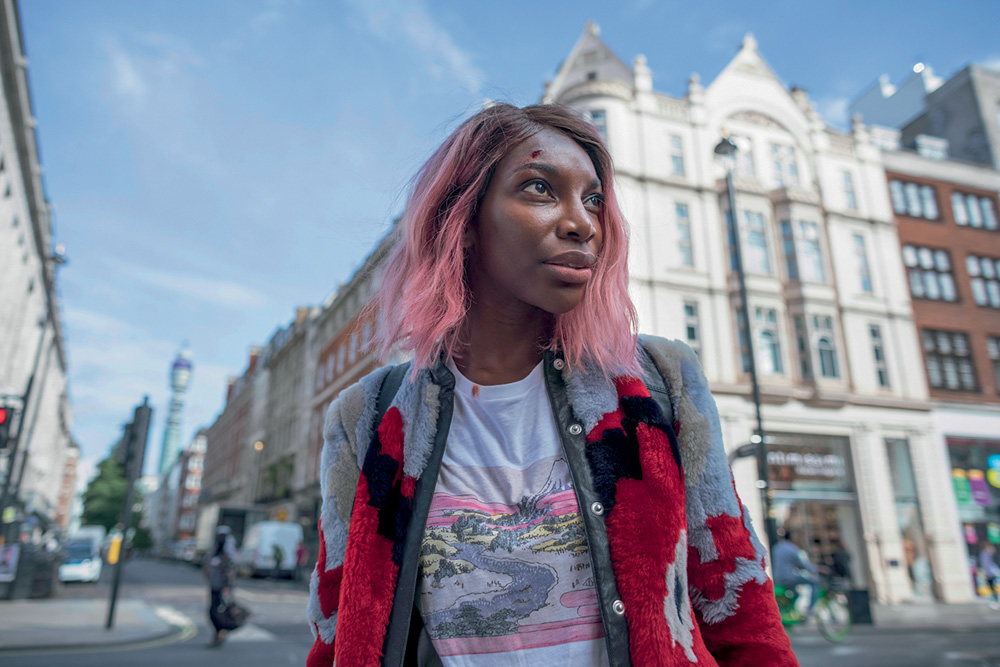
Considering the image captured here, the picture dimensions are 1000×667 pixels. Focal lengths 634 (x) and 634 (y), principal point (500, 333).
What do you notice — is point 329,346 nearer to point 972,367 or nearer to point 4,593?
point 4,593

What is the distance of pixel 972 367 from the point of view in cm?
2334

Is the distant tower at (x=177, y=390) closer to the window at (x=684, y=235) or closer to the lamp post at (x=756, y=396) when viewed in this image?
the window at (x=684, y=235)

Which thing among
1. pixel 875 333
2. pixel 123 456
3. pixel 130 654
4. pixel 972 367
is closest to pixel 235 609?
pixel 130 654

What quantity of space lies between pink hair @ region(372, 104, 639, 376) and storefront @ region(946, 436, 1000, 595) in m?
24.3

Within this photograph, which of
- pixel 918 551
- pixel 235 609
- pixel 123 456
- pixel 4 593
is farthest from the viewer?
pixel 918 551

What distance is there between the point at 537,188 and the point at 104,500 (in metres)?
77.3

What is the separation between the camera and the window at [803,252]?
22047 millimetres

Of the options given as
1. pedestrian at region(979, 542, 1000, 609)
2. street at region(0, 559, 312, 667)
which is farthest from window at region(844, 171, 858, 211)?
street at region(0, 559, 312, 667)

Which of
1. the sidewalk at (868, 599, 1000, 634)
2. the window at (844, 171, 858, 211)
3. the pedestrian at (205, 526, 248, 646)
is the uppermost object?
the window at (844, 171, 858, 211)

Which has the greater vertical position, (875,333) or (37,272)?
(37,272)

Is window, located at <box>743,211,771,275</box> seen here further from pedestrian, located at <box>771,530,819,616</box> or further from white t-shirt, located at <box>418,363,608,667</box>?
white t-shirt, located at <box>418,363,608,667</box>

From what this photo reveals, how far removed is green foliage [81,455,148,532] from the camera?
64188 millimetres

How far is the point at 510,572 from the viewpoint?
4.03 feet

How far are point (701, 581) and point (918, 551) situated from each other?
77.6 ft
